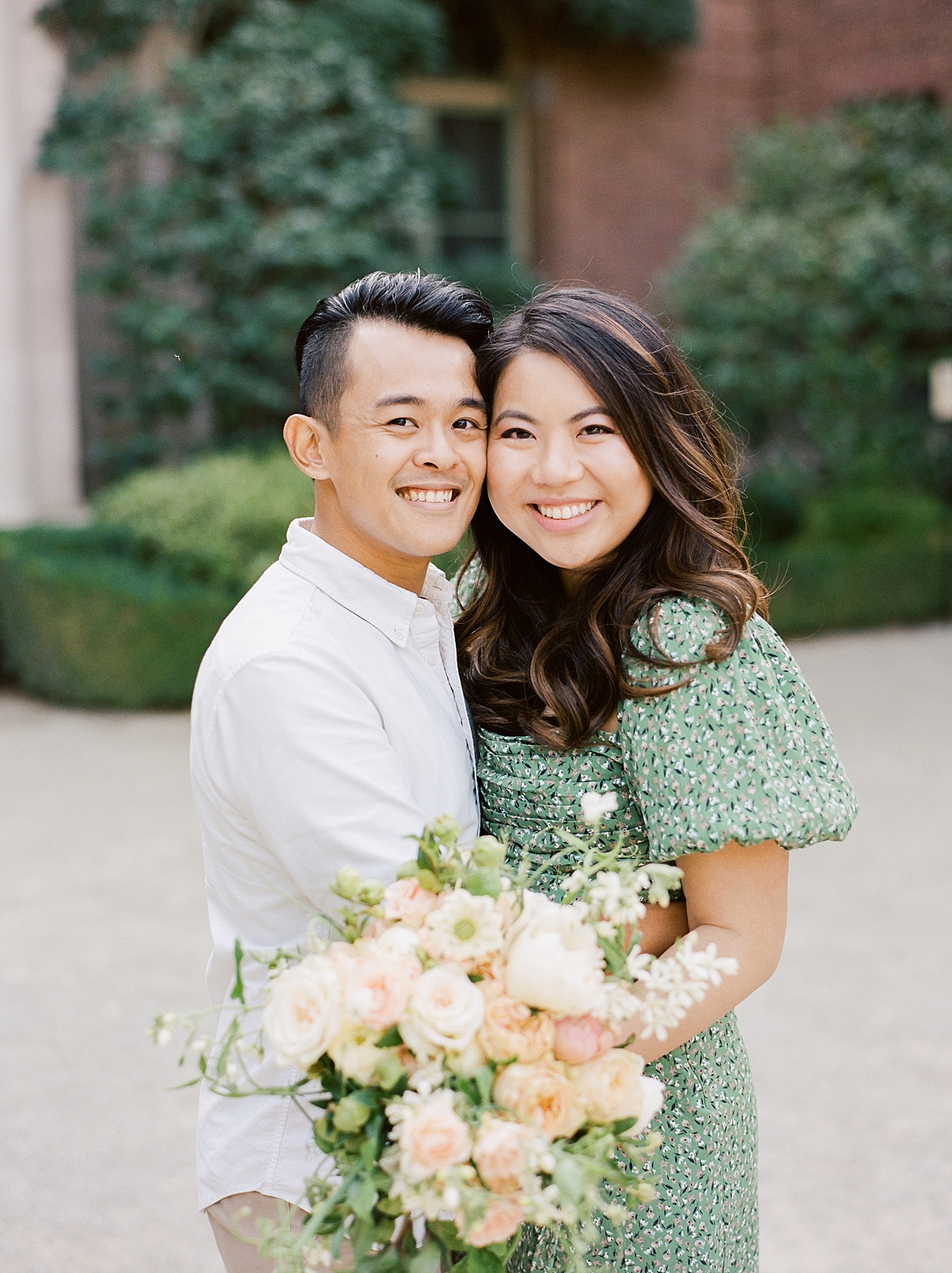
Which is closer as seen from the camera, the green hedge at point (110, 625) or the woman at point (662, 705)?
the woman at point (662, 705)

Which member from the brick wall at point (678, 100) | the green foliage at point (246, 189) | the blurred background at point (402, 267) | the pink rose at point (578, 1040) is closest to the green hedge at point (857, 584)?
the blurred background at point (402, 267)

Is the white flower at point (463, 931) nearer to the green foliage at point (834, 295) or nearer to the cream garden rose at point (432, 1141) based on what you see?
the cream garden rose at point (432, 1141)

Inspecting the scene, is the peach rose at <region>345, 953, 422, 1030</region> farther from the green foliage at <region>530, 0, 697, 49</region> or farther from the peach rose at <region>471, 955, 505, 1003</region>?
the green foliage at <region>530, 0, 697, 49</region>

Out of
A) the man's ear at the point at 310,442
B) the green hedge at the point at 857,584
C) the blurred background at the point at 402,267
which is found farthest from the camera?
the green hedge at the point at 857,584

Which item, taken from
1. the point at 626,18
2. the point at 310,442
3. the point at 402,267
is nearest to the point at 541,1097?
the point at 310,442

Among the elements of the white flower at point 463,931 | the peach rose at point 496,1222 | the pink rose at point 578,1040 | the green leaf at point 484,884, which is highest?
the green leaf at point 484,884

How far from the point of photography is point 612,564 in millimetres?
1945

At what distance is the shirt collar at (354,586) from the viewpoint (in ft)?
5.87

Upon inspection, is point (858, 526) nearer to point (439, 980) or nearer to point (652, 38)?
point (652, 38)

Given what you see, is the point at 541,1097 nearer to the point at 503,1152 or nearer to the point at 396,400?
the point at 503,1152

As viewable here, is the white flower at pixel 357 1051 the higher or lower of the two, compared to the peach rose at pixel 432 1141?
higher

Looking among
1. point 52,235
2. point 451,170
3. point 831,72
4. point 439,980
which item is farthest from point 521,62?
point 439,980

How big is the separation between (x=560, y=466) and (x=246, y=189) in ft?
34.9

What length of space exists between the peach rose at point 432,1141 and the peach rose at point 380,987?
0.28 ft
